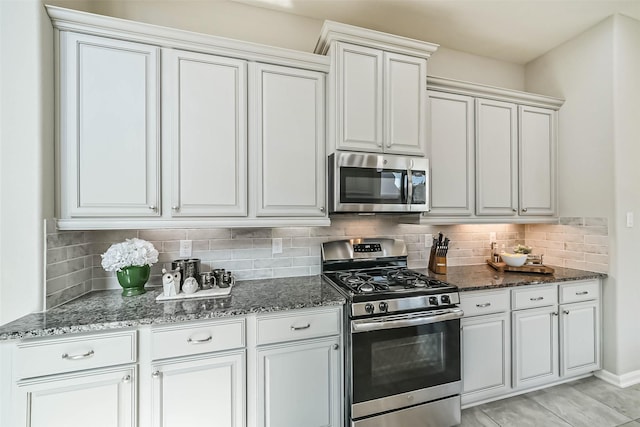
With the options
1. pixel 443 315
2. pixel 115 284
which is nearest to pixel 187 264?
pixel 115 284

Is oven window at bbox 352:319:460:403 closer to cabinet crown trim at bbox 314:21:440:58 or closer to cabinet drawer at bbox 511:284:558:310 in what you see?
cabinet drawer at bbox 511:284:558:310

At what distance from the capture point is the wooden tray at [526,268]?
98.4 inches

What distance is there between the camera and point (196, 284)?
1839mm

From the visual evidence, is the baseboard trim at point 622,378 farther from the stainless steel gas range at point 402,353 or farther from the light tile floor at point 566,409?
the stainless steel gas range at point 402,353

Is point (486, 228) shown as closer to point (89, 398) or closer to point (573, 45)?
point (573, 45)

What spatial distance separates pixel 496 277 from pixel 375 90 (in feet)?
5.92

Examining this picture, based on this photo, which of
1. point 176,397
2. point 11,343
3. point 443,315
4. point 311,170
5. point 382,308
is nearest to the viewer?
point 11,343

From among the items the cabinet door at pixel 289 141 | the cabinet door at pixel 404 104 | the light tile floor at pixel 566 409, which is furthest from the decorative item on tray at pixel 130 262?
the light tile floor at pixel 566 409

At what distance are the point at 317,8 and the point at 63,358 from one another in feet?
9.06

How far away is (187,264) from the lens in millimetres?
1886

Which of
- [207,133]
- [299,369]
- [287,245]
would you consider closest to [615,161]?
[287,245]

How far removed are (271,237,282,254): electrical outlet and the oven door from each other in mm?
869

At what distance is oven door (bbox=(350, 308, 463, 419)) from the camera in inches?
65.6

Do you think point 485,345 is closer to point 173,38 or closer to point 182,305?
point 182,305
